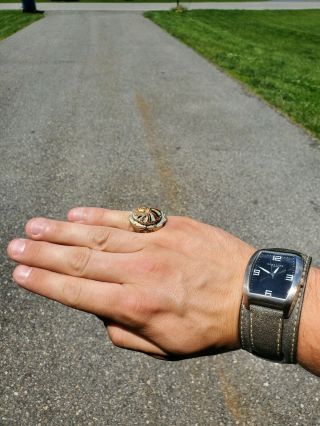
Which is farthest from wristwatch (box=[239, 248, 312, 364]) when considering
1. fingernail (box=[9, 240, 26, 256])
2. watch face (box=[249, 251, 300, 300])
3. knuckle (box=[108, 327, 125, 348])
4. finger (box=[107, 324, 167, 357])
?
fingernail (box=[9, 240, 26, 256])

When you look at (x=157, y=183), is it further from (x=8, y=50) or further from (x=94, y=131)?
(x=8, y=50)

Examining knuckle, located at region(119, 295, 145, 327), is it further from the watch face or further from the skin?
the watch face

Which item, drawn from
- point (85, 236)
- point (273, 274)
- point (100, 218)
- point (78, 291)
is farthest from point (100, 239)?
point (273, 274)

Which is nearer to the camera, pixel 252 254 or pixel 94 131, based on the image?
pixel 252 254

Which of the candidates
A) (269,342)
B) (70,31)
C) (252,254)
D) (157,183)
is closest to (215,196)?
(157,183)

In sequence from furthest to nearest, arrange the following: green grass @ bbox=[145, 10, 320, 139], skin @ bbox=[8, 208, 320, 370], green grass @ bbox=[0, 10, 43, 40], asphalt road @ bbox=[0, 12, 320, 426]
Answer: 1. green grass @ bbox=[0, 10, 43, 40]
2. green grass @ bbox=[145, 10, 320, 139]
3. asphalt road @ bbox=[0, 12, 320, 426]
4. skin @ bbox=[8, 208, 320, 370]

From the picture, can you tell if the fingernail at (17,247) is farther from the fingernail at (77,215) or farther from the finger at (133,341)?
the finger at (133,341)
